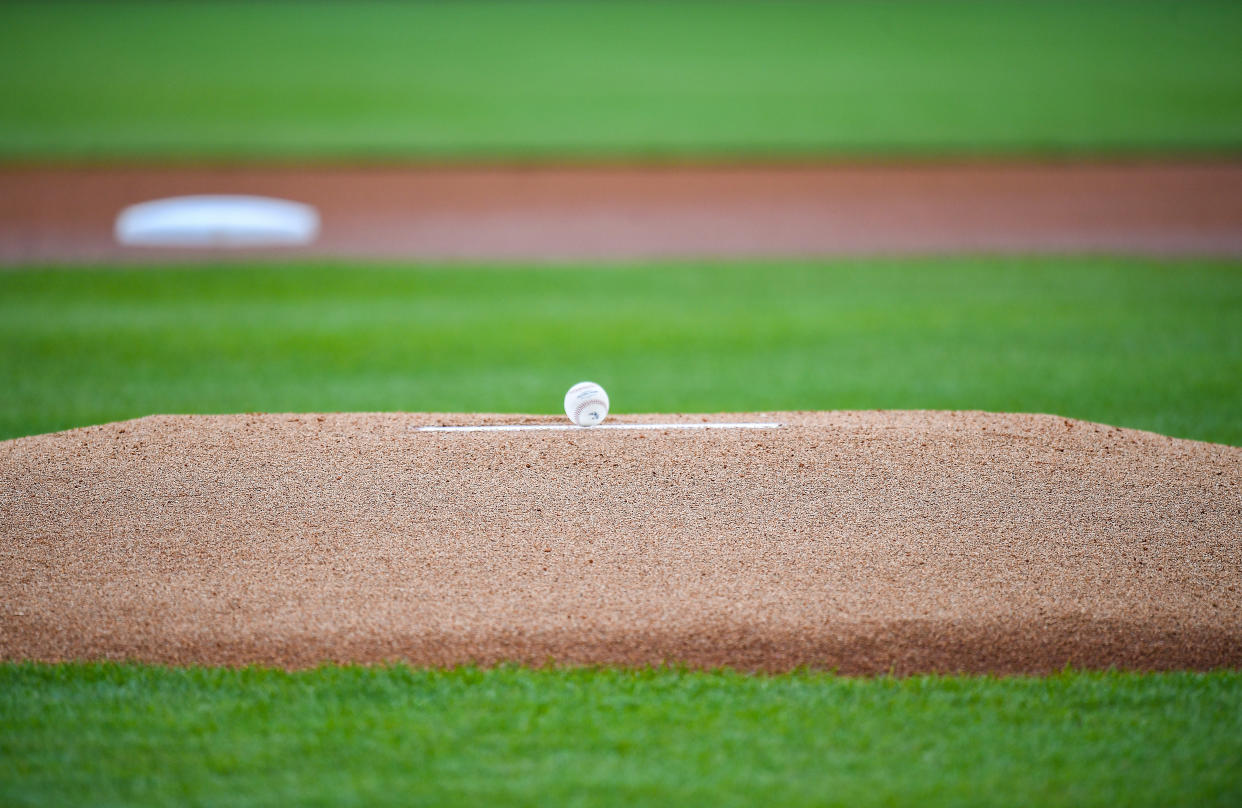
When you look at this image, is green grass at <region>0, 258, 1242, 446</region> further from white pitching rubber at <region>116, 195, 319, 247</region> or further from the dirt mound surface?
the dirt mound surface

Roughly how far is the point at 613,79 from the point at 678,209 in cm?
1226

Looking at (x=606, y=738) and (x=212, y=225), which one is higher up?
(x=212, y=225)

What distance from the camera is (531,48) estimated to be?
32188 millimetres

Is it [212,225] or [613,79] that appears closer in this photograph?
[212,225]

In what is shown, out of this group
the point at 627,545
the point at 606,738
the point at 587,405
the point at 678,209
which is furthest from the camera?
the point at 678,209

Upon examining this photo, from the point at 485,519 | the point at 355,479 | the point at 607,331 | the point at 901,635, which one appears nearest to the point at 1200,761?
→ the point at 901,635

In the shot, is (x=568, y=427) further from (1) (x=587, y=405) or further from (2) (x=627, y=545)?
(2) (x=627, y=545)

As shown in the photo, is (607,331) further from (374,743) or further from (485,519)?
(374,743)

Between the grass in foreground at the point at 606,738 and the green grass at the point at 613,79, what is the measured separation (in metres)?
16.9

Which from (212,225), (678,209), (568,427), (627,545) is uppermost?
(678,209)

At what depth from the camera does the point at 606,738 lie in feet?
12.0

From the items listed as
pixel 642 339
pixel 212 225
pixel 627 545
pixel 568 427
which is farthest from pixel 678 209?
pixel 627 545

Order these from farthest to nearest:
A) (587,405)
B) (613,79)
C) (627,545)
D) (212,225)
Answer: (613,79) < (212,225) < (587,405) < (627,545)

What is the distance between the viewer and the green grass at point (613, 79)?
2112cm
